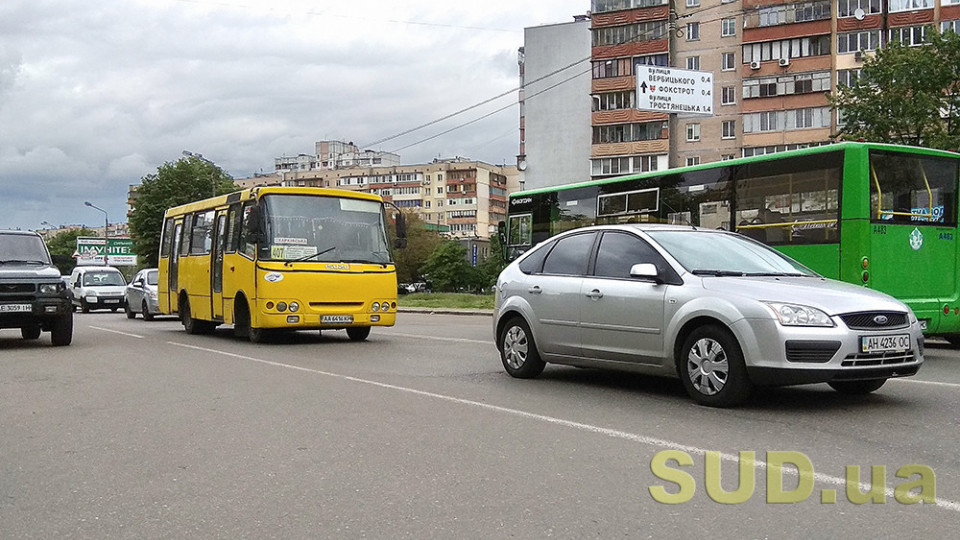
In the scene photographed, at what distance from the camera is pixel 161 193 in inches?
3263

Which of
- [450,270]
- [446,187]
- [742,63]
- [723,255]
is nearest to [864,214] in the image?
[723,255]

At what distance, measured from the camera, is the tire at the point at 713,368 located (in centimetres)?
818

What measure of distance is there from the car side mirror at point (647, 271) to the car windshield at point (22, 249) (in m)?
12.2

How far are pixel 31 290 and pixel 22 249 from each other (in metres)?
1.60

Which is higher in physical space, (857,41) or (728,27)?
(728,27)

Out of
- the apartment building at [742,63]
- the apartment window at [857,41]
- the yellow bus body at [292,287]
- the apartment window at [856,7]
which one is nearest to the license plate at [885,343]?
the yellow bus body at [292,287]

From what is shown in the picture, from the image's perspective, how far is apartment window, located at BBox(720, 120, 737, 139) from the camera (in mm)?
69812

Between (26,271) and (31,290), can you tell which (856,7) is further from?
(31,290)

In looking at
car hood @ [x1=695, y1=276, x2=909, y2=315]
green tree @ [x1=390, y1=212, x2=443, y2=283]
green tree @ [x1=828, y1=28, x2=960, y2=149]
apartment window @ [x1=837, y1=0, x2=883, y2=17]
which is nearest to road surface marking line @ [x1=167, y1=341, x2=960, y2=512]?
car hood @ [x1=695, y1=276, x2=909, y2=315]

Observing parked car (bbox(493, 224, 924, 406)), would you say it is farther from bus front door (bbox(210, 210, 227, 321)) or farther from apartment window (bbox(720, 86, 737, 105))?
apartment window (bbox(720, 86, 737, 105))

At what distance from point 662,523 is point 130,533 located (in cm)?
253

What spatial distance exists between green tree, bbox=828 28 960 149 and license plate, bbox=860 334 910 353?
26.7m

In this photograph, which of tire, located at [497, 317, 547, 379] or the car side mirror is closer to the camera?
the car side mirror

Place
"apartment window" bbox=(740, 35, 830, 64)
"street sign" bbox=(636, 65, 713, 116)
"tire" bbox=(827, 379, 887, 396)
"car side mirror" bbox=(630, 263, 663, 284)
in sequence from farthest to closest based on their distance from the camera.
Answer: "apartment window" bbox=(740, 35, 830, 64)
"street sign" bbox=(636, 65, 713, 116)
"car side mirror" bbox=(630, 263, 663, 284)
"tire" bbox=(827, 379, 887, 396)
